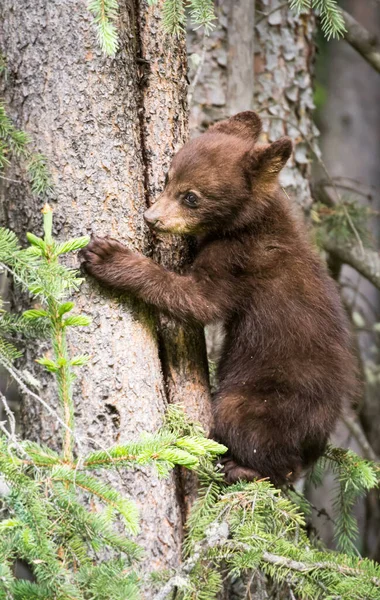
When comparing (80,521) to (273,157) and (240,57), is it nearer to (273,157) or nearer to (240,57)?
(273,157)

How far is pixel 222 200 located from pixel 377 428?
4081mm

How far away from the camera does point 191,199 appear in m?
3.70

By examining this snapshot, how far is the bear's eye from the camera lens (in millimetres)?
3672

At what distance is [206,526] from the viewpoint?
3.06 metres

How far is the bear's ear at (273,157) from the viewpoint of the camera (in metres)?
3.66

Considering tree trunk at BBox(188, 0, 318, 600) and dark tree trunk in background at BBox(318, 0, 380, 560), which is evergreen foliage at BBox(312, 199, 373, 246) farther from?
dark tree trunk in background at BBox(318, 0, 380, 560)

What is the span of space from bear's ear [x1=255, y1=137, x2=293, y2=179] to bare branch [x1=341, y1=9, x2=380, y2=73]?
216 centimetres

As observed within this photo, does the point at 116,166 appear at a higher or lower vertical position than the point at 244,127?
lower

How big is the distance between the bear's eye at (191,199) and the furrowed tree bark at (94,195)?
0.30 m

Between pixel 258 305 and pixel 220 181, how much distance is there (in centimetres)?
62

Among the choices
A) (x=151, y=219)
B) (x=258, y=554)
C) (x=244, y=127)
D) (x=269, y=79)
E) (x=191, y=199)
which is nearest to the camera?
(x=258, y=554)

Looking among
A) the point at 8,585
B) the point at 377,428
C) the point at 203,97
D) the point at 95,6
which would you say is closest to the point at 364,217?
the point at 203,97

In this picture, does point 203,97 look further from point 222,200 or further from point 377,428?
point 377,428

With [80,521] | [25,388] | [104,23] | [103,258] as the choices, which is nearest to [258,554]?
[80,521]
